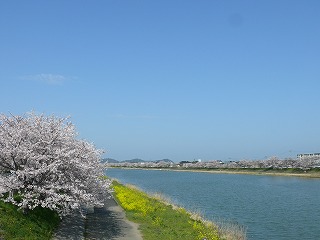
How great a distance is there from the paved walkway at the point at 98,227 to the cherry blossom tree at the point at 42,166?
151 centimetres

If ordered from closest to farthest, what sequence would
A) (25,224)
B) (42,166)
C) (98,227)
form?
(25,224) → (42,166) → (98,227)

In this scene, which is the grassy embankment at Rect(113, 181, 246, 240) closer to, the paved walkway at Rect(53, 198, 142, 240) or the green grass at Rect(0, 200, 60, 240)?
the paved walkway at Rect(53, 198, 142, 240)

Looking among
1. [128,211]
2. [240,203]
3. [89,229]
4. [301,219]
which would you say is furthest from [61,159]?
[240,203]

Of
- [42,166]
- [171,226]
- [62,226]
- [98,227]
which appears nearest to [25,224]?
[42,166]

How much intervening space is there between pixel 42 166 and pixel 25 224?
3775 mm

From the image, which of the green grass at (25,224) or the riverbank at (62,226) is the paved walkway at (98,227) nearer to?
the riverbank at (62,226)

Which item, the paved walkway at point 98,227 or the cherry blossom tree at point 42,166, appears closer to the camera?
the cherry blossom tree at point 42,166

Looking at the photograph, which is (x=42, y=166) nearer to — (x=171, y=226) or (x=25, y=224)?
(x=25, y=224)

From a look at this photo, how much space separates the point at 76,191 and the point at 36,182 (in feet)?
9.60

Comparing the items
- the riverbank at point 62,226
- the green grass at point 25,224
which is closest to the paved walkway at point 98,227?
the riverbank at point 62,226

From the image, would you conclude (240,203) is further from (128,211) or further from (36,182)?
(36,182)

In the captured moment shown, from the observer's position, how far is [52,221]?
26.0 m

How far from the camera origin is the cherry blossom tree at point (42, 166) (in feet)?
76.3

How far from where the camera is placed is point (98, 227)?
2830cm
